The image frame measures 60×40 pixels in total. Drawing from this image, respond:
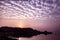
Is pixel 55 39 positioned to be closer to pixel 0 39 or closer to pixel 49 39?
pixel 49 39

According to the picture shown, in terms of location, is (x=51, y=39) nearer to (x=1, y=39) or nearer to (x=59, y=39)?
(x=59, y=39)

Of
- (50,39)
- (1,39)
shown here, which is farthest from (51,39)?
(1,39)

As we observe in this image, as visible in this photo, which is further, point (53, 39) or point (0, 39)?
point (53, 39)

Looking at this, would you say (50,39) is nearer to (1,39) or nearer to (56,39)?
(56,39)

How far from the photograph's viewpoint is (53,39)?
14.6 ft

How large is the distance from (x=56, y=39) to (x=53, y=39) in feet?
0.27

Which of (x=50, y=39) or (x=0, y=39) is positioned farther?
(x=50, y=39)

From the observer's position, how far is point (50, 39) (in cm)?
435

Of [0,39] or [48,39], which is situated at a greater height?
[0,39]

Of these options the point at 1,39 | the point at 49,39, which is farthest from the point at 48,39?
the point at 1,39

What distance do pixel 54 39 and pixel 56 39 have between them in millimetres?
77

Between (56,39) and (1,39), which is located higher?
(1,39)

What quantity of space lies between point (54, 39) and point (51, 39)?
0.46ft

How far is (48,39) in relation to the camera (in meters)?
4.39
